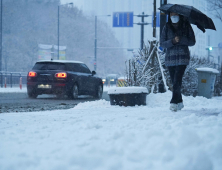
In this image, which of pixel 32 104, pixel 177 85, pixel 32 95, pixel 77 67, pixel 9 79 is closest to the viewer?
pixel 177 85

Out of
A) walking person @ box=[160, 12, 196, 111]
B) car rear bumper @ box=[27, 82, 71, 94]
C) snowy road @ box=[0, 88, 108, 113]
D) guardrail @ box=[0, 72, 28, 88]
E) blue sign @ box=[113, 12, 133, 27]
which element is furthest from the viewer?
blue sign @ box=[113, 12, 133, 27]

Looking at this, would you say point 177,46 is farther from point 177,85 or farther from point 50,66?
point 50,66

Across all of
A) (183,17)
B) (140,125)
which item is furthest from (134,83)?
(140,125)

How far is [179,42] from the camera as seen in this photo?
6.79 meters

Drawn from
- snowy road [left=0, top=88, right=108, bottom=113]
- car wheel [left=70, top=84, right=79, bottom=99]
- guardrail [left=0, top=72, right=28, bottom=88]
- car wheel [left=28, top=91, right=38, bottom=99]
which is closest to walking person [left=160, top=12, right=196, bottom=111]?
snowy road [left=0, top=88, right=108, bottom=113]

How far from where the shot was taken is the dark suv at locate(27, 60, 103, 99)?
13.8 m

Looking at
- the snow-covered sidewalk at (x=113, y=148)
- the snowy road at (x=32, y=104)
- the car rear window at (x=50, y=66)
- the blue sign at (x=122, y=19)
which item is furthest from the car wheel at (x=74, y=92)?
the blue sign at (x=122, y=19)

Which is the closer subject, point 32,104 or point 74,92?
point 32,104

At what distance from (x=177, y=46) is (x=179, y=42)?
0.16m

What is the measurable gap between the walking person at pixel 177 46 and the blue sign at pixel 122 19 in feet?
98.9

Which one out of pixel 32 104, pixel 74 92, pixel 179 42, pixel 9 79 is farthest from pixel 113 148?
pixel 9 79

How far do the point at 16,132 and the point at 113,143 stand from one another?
143 cm

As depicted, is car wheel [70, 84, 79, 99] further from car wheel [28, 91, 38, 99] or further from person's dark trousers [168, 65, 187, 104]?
person's dark trousers [168, 65, 187, 104]

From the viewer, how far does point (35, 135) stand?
4.33 metres
